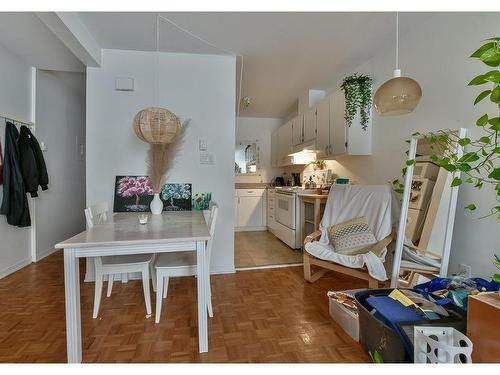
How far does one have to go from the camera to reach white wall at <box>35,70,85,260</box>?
3414mm

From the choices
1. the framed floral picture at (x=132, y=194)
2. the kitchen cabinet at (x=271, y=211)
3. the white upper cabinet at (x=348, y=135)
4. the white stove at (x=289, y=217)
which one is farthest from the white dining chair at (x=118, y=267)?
the kitchen cabinet at (x=271, y=211)

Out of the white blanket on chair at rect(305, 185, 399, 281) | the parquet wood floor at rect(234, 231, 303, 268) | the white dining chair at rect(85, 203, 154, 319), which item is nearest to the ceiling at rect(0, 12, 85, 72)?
the white dining chair at rect(85, 203, 154, 319)

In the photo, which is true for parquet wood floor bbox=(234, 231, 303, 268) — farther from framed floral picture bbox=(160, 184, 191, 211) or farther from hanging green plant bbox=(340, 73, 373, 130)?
hanging green plant bbox=(340, 73, 373, 130)

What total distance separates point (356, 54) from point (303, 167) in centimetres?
231

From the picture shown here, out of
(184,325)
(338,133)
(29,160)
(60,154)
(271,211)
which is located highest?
(338,133)

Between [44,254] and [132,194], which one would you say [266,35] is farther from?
[44,254]

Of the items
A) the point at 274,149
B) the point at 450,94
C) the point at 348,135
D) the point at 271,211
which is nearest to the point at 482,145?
the point at 450,94

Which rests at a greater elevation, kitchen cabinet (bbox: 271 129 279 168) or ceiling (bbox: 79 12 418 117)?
ceiling (bbox: 79 12 418 117)

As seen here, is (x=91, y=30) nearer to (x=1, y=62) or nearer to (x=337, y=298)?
(x=1, y=62)

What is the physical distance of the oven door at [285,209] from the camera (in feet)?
12.7

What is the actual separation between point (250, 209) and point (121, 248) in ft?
12.5

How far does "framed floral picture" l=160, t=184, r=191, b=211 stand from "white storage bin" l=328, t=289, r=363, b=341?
1698mm

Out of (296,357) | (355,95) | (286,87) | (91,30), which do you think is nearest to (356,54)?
(355,95)

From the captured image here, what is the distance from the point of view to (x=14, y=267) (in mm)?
2963
